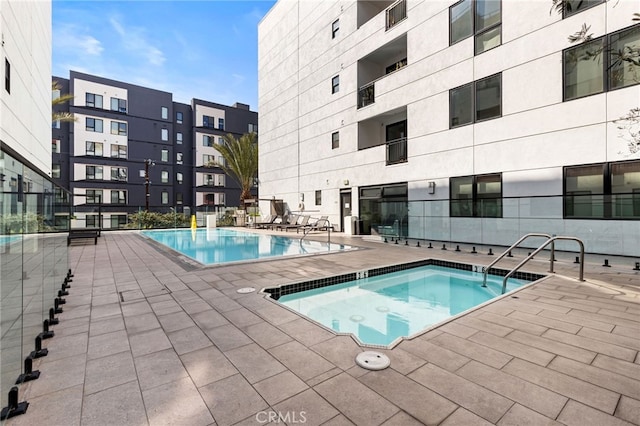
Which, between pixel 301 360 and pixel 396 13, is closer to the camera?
pixel 301 360

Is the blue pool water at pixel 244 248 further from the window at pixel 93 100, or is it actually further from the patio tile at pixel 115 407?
the window at pixel 93 100

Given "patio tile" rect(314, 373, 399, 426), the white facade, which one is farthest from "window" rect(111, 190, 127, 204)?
"patio tile" rect(314, 373, 399, 426)

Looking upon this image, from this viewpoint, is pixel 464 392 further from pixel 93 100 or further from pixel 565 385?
pixel 93 100

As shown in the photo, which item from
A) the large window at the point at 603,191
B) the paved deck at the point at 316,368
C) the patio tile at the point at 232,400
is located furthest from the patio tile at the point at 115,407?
the large window at the point at 603,191

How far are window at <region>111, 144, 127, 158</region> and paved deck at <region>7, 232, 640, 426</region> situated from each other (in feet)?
104

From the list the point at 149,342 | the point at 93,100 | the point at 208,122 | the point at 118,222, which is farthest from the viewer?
the point at 208,122

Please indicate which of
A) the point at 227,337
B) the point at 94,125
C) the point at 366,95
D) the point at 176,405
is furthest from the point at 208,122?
the point at 176,405

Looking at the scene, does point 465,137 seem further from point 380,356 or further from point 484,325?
point 380,356

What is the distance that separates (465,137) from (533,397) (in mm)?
9967

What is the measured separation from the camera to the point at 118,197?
30.0 m

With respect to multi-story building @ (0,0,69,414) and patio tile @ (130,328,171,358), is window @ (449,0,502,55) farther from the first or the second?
multi-story building @ (0,0,69,414)

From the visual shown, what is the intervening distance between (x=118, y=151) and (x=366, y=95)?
90.7 ft

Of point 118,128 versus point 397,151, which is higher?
point 118,128

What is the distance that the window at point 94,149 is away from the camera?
2874 centimetres
